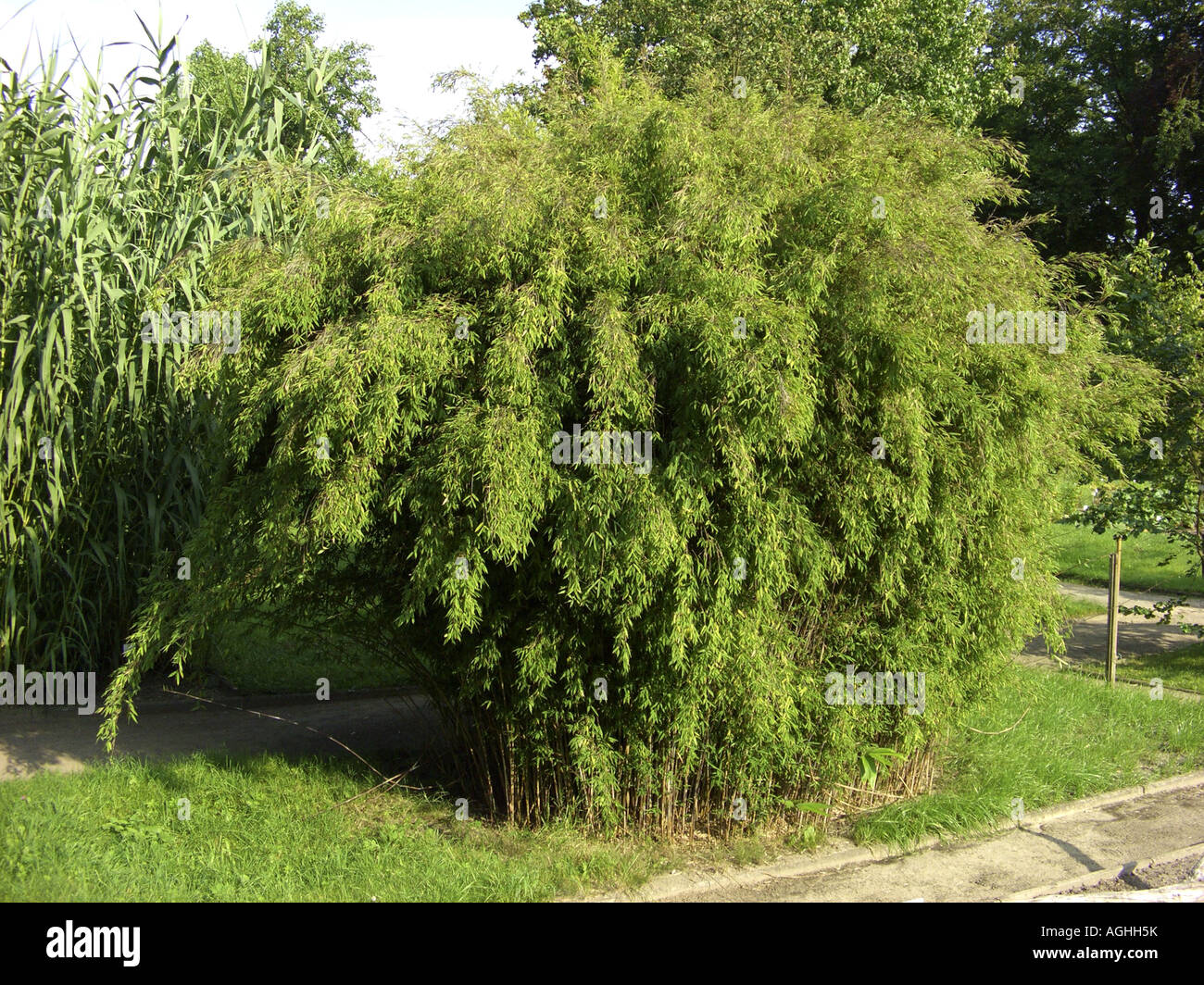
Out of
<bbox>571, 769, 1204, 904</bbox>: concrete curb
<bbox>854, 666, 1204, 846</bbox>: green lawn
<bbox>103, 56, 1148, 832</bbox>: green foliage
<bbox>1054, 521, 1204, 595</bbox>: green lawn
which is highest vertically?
<bbox>103, 56, 1148, 832</bbox>: green foliage

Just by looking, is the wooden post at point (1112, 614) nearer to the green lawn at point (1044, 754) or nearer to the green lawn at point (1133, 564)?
the green lawn at point (1044, 754)

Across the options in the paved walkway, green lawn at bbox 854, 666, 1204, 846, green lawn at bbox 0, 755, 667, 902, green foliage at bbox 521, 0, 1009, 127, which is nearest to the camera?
green lawn at bbox 0, 755, 667, 902

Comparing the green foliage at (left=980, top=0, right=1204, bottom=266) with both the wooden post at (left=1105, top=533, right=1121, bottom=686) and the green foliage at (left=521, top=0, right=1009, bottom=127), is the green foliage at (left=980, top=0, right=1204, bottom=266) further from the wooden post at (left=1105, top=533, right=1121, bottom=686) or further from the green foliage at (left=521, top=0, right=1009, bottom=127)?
the wooden post at (left=1105, top=533, right=1121, bottom=686)

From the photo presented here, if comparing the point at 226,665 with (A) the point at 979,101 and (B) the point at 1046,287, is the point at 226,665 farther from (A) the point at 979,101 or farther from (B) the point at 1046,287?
(A) the point at 979,101

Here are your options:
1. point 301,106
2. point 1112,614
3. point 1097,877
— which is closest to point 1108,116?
point 1112,614

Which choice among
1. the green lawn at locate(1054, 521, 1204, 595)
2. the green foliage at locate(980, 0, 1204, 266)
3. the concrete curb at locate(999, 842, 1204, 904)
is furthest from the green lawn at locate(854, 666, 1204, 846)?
the green foliage at locate(980, 0, 1204, 266)

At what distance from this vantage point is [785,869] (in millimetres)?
5262

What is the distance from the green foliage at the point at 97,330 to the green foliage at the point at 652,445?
1933 mm

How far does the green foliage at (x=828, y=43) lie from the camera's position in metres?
16.5

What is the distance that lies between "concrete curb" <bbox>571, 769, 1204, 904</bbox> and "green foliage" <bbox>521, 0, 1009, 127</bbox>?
38.8 feet

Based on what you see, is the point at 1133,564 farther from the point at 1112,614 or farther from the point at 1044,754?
the point at 1044,754

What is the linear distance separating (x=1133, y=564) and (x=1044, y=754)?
33.1 ft

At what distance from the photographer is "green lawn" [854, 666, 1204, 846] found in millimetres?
A: 5836

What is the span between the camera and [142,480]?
781 cm
